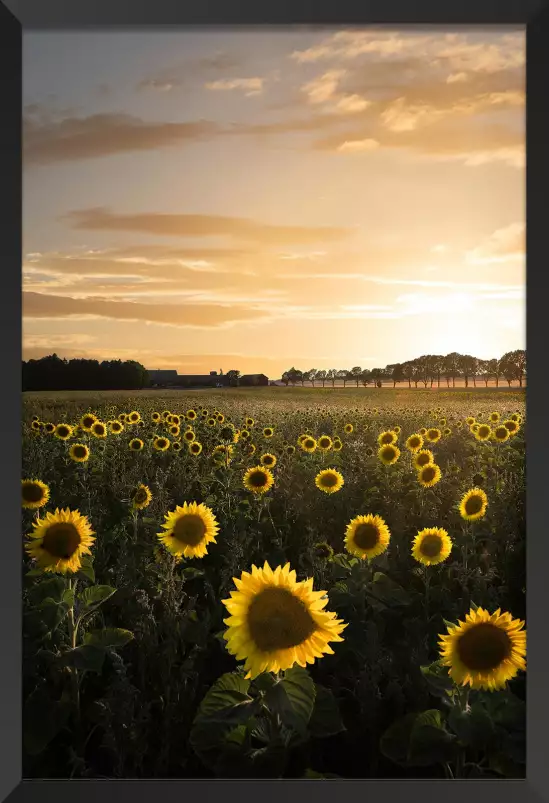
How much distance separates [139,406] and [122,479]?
0.35 metres

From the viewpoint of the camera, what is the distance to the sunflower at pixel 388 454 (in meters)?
2.43

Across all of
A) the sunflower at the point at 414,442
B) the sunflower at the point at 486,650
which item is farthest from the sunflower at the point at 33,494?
the sunflower at the point at 414,442

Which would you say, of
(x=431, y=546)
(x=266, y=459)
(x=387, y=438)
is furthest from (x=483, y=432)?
(x=431, y=546)

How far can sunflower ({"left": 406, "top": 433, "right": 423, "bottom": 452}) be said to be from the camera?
2537 millimetres

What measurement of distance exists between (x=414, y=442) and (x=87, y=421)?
3.98ft

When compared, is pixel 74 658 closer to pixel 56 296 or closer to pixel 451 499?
pixel 56 296

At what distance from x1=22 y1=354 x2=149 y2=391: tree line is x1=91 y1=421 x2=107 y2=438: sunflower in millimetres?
491

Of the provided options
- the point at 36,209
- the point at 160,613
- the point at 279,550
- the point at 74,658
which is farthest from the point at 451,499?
the point at 36,209

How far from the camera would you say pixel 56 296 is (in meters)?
2.00

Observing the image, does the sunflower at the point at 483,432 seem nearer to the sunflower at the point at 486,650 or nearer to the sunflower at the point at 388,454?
the sunflower at the point at 388,454

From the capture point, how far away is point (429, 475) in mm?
2334

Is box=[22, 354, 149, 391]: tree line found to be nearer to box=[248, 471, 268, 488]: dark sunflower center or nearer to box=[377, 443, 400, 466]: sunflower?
box=[248, 471, 268, 488]: dark sunflower center

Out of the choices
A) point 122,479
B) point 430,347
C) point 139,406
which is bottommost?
point 122,479

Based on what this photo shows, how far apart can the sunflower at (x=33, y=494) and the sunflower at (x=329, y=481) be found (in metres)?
0.88
